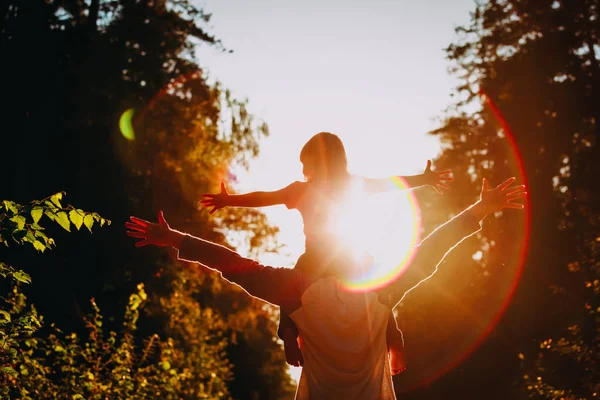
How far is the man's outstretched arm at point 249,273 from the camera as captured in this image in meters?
2.71

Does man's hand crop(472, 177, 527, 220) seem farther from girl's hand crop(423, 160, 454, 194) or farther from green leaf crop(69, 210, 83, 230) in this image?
green leaf crop(69, 210, 83, 230)

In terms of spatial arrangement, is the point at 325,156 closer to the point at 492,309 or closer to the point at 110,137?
the point at 110,137

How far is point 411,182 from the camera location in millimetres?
4473

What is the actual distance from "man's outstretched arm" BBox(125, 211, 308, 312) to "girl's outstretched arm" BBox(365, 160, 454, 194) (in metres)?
1.36

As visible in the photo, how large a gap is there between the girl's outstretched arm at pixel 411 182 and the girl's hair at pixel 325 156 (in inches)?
18.9

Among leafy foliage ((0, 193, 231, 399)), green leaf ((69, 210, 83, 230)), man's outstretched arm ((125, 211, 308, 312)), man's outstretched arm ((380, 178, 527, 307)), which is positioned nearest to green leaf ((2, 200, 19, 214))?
leafy foliage ((0, 193, 231, 399))

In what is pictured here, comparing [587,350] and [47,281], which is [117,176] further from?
[587,350]

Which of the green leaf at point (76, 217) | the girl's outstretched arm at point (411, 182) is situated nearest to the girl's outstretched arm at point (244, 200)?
the girl's outstretched arm at point (411, 182)

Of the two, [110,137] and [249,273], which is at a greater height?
[110,137]

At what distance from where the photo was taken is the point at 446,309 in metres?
22.0

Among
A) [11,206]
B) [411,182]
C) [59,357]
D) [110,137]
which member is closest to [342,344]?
[411,182]

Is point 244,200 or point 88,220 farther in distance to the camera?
point 88,220

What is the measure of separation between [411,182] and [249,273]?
212cm

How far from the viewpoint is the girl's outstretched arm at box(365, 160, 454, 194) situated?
13.2 ft
